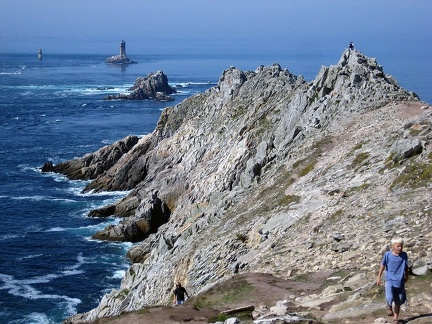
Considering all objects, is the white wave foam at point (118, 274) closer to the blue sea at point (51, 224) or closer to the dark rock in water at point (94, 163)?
the blue sea at point (51, 224)

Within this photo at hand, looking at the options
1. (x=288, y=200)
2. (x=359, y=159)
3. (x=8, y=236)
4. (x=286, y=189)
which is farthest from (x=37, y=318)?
(x=359, y=159)

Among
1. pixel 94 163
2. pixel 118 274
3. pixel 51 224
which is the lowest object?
pixel 118 274

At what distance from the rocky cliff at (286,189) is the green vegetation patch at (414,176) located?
0.07 metres

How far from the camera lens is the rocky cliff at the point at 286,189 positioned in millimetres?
27423

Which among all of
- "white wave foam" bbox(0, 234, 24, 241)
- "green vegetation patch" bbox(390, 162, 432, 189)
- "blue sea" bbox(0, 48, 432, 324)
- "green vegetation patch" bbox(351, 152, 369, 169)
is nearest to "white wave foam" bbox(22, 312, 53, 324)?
"blue sea" bbox(0, 48, 432, 324)

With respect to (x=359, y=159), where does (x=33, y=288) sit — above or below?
below

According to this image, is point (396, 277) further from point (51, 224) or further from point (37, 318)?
point (51, 224)

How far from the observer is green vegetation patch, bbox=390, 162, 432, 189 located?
2961 centimetres

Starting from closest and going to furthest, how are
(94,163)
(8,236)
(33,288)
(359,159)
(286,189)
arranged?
1. (359,159)
2. (286,189)
3. (33,288)
4. (8,236)
5. (94,163)

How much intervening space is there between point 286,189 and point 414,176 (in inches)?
462

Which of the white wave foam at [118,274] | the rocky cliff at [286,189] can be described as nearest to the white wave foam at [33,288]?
the white wave foam at [118,274]

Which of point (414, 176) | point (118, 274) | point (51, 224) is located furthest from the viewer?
point (51, 224)

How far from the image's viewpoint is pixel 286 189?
134 feet

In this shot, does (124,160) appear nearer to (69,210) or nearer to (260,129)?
(69,210)
